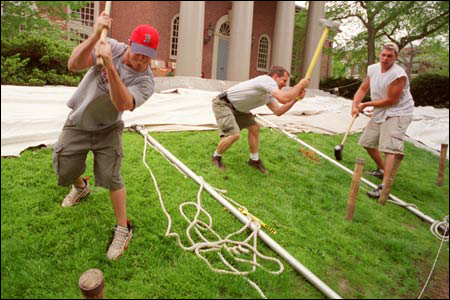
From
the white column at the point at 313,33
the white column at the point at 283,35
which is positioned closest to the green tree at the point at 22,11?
the white column at the point at 283,35

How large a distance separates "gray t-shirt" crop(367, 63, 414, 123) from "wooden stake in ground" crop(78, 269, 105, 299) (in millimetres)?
4326

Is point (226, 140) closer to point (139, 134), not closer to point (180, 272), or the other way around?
point (139, 134)

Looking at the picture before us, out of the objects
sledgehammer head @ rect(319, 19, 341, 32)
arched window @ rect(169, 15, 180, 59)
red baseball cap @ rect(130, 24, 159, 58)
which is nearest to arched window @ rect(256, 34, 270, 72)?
arched window @ rect(169, 15, 180, 59)

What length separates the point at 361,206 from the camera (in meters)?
4.14

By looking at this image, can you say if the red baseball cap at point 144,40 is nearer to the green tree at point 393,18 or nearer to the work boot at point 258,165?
the work boot at point 258,165

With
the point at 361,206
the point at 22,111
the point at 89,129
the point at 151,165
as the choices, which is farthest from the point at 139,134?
the point at 361,206

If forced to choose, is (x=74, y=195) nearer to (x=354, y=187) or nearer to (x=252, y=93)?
(x=252, y=93)

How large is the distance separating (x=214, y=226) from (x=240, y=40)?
10.2 metres

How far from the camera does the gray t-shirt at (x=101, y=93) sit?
217 centimetres

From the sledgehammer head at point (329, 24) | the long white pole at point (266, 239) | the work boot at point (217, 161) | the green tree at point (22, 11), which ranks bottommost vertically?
the long white pole at point (266, 239)

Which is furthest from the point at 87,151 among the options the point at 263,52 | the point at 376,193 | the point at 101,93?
the point at 263,52

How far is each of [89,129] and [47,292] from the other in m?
1.02

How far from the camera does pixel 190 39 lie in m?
11.2

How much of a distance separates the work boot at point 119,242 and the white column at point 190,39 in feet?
30.1
